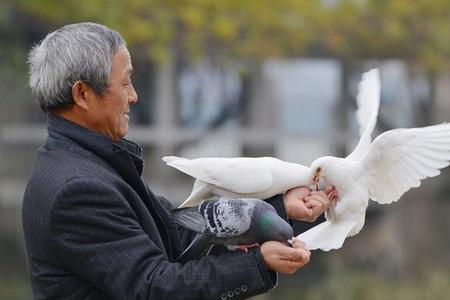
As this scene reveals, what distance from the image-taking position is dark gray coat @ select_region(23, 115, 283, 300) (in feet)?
8.41

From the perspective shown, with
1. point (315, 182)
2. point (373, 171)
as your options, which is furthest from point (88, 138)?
point (373, 171)

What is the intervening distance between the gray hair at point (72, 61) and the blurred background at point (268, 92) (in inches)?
302

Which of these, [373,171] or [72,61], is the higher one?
[72,61]

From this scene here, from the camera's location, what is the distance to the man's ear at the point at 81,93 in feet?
8.74

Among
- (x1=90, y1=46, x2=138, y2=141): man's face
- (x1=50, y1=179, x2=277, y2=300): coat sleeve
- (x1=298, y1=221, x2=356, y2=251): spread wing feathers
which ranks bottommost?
(x1=298, y1=221, x2=356, y2=251): spread wing feathers

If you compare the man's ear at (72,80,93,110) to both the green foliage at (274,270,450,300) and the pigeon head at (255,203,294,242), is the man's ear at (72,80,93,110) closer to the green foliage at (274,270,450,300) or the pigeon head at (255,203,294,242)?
the pigeon head at (255,203,294,242)

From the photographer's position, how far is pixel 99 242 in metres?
2.59

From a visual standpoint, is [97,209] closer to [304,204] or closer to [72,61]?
[72,61]

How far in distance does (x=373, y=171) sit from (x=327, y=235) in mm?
272

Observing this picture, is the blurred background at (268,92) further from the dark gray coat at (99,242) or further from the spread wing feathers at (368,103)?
the dark gray coat at (99,242)

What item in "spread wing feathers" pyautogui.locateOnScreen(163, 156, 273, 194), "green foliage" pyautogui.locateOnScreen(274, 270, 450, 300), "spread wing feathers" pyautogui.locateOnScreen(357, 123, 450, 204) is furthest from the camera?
"green foliage" pyautogui.locateOnScreen(274, 270, 450, 300)

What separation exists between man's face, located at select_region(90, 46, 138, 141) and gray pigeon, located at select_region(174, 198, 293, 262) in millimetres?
306

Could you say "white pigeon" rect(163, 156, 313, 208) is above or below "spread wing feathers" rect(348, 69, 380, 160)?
below

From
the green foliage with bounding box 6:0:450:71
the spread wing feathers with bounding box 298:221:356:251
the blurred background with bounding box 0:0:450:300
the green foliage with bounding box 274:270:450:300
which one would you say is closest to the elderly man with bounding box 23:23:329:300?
the spread wing feathers with bounding box 298:221:356:251
